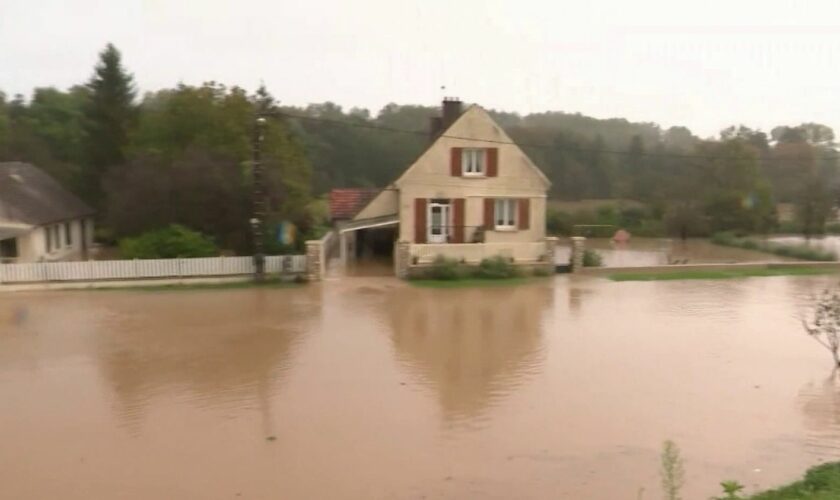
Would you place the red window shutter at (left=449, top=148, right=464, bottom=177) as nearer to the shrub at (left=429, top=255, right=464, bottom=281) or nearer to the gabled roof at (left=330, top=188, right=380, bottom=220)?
the shrub at (left=429, top=255, right=464, bottom=281)

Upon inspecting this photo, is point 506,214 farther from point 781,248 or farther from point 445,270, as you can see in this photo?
point 781,248

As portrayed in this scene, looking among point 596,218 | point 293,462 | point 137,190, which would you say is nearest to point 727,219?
point 596,218

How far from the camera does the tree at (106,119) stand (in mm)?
35469

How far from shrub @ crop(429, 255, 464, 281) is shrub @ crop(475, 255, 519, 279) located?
69 centimetres

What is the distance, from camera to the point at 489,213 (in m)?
25.4

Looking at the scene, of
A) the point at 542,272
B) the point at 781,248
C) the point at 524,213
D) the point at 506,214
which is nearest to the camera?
the point at 542,272

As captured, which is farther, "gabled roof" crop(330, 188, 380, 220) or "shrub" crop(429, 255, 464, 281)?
"gabled roof" crop(330, 188, 380, 220)

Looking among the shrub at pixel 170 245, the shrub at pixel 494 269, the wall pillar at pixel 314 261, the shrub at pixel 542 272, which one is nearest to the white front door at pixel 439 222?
the shrub at pixel 494 269

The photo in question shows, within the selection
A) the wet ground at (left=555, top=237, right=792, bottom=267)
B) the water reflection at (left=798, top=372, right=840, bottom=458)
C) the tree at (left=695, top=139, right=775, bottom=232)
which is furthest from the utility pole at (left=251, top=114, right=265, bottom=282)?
the tree at (left=695, top=139, right=775, bottom=232)

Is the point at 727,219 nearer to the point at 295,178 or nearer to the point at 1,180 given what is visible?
the point at 295,178

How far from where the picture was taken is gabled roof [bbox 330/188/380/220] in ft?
102

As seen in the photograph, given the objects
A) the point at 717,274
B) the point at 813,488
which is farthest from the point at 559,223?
the point at 813,488

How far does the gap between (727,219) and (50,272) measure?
35.2 metres

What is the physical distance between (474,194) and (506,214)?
4.88 feet
